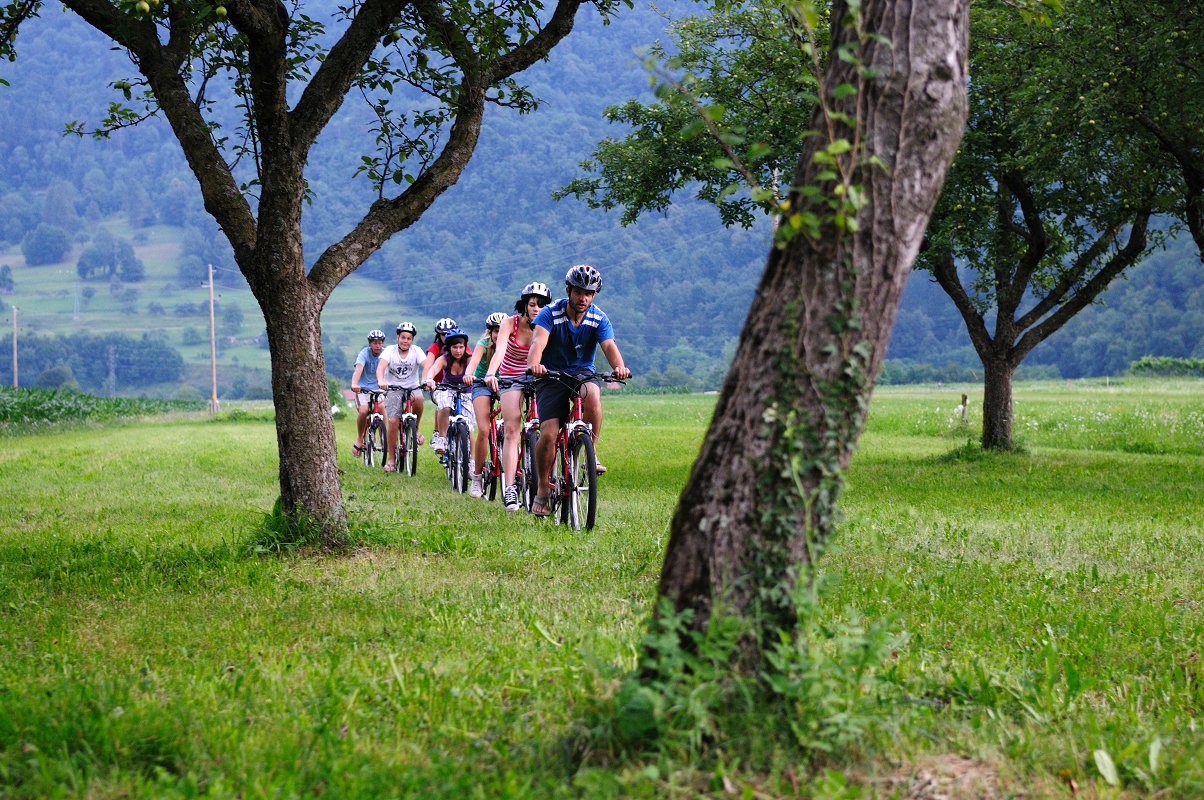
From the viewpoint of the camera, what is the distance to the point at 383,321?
14888 centimetres

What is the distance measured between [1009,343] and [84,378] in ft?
500

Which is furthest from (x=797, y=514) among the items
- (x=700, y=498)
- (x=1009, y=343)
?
(x=1009, y=343)

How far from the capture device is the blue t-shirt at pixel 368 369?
1814 centimetres

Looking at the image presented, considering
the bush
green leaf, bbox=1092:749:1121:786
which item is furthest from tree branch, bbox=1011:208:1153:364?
the bush

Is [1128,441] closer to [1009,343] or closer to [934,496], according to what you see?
[1009,343]

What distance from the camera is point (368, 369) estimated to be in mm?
18453

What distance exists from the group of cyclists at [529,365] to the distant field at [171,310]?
4926 inches

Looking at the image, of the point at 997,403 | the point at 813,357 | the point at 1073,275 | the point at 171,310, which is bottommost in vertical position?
the point at 997,403

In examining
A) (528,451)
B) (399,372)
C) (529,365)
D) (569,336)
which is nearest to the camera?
(529,365)

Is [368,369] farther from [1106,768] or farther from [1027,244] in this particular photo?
[1106,768]

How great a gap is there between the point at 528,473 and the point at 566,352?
6.03 ft

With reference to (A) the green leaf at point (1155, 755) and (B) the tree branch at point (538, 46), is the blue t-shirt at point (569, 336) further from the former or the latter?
(A) the green leaf at point (1155, 755)

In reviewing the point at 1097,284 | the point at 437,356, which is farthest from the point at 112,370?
the point at 1097,284

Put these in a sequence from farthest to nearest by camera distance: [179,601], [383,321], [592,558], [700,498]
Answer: [383,321], [592,558], [179,601], [700,498]
